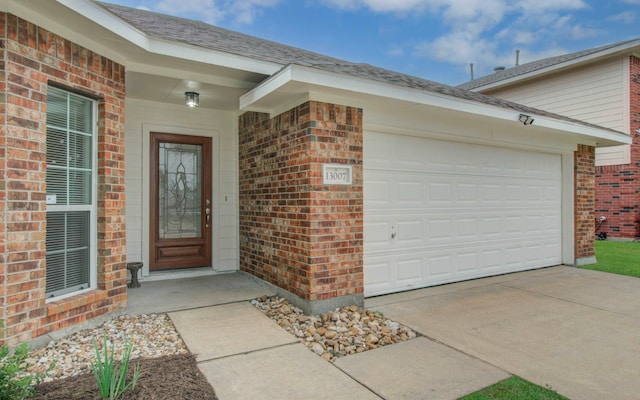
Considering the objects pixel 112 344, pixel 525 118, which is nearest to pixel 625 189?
pixel 525 118

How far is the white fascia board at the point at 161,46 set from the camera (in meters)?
3.02

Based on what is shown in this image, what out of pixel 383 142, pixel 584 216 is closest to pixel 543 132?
pixel 584 216

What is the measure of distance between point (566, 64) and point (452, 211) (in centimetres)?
886

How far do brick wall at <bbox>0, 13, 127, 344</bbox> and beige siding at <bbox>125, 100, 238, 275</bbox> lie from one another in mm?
1756

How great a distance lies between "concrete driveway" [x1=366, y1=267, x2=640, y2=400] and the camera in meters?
2.87

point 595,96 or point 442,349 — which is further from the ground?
point 595,96

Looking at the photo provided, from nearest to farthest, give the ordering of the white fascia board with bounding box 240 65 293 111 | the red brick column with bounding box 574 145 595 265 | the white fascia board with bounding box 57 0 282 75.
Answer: the white fascia board with bounding box 57 0 282 75 → the white fascia board with bounding box 240 65 293 111 → the red brick column with bounding box 574 145 595 265

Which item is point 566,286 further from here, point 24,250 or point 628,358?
point 24,250

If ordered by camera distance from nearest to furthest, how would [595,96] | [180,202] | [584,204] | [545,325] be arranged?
[545,325] < [180,202] < [584,204] < [595,96]

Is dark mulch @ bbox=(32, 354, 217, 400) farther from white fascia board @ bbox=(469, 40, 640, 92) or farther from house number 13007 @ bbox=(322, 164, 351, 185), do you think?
white fascia board @ bbox=(469, 40, 640, 92)

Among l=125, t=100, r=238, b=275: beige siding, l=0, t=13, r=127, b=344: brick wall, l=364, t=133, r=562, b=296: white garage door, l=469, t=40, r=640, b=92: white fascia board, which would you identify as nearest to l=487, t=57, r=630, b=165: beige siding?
l=469, t=40, r=640, b=92: white fascia board

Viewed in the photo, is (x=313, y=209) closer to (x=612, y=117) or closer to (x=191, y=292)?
(x=191, y=292)

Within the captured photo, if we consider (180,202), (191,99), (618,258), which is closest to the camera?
(191,99)

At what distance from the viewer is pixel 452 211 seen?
5.79 m
